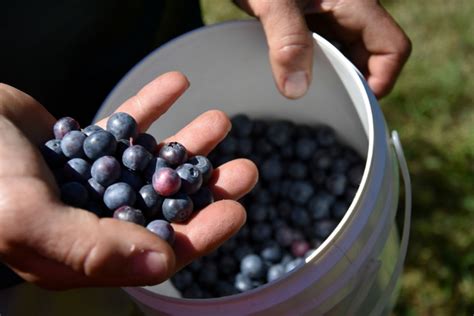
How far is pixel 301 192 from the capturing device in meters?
1.41

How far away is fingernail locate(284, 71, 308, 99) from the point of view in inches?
46.5

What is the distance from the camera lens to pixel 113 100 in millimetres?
1175

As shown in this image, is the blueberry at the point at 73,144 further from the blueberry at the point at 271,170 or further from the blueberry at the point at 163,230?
the blueberry at the point at 271,170

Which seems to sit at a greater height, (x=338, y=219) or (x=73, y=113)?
(x=73, y=113)

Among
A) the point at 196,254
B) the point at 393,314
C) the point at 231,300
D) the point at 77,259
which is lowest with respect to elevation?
the point at 393,314

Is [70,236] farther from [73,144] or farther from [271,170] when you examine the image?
[271,170]

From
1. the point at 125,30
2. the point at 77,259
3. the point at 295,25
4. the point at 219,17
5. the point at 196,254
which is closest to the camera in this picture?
the point at 77,259

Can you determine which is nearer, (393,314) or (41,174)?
(41,174)

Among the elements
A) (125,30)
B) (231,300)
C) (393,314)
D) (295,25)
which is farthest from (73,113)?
(393,314)

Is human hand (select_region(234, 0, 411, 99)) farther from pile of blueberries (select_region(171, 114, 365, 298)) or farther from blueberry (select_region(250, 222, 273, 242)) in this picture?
blueberry (select_region(250, 222, 273, 242))

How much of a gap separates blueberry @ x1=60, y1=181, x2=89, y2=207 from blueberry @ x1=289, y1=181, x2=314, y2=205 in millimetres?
610

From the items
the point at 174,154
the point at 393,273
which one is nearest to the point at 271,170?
the point at 393,273

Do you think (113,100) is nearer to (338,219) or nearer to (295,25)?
(295,25)

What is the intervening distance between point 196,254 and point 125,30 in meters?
0.62
